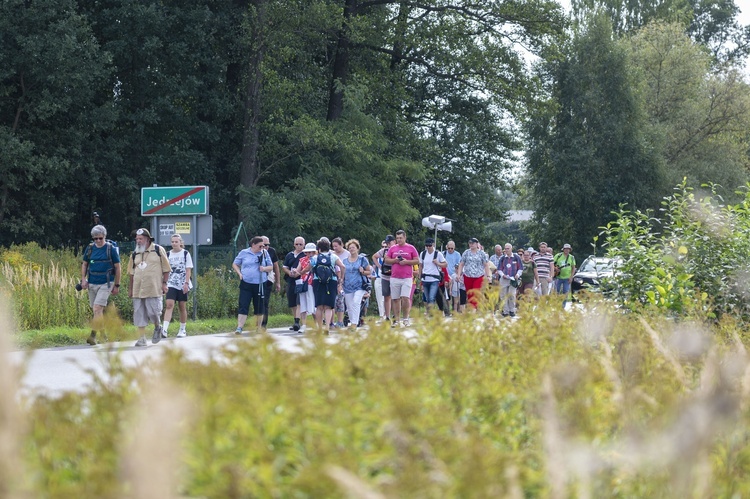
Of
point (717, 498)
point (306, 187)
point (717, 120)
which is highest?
point (717, 120)

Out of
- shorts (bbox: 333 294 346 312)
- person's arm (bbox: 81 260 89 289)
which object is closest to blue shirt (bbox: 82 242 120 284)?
person's arm (bbox: 81 260 89 289)

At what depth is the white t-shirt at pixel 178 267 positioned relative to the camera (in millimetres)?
18703

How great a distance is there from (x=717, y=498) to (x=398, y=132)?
35.8 m

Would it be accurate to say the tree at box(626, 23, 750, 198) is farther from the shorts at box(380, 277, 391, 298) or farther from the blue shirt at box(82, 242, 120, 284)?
the blue shirt at box(82, 242, 120, 284)

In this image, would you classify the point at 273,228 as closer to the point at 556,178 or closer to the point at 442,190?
the point at 442,190

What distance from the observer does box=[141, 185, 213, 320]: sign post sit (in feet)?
76.4

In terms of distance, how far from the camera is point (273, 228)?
3284cm

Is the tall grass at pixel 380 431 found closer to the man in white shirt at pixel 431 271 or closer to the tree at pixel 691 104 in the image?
the man in white shirt at pixel 431 271

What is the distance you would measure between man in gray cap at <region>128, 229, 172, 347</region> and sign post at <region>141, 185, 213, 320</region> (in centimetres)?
565

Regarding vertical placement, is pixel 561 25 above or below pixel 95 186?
above

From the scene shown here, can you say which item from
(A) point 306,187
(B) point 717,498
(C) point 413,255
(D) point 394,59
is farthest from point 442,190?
(B) point 717,498

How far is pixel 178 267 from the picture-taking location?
18750mm

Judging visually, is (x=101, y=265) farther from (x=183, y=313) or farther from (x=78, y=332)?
(x=183, y=313)

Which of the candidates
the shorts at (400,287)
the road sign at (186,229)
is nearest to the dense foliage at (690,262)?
the shorts at (400,287)
